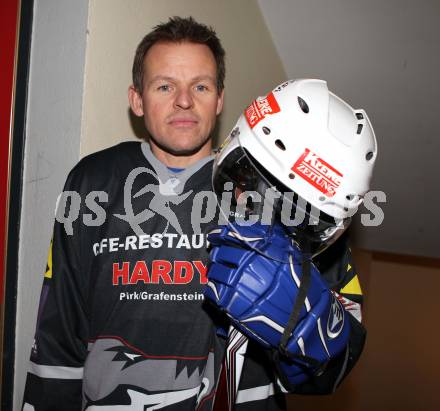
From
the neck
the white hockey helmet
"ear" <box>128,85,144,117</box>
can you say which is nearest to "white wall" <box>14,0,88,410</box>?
"ear" <box>128,85,144,117</box>

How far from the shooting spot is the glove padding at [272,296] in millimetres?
892

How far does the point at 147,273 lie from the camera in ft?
3.41

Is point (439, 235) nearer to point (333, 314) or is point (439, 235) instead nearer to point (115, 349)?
point (333, 314)

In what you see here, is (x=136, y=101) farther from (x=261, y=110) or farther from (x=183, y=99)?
(x=261, y=110)

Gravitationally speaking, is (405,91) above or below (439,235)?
above

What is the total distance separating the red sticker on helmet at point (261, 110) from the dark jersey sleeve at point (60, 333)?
462mm

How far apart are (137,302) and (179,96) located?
47 centimetres

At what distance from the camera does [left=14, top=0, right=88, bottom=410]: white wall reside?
118 centimetres

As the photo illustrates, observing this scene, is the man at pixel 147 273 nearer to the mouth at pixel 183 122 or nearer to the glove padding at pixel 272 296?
the mouth at pixel 183 122

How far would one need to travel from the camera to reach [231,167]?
105cm

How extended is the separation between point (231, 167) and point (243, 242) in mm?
200

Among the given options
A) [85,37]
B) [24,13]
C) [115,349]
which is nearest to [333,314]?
[115,349]

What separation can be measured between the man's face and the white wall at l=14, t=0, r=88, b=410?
0.67 ft

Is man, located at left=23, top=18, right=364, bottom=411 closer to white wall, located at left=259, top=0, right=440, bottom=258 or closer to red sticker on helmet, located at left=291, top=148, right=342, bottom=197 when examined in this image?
red sticker on helmet, located at left=291, top=148, right=342, bottom=197
